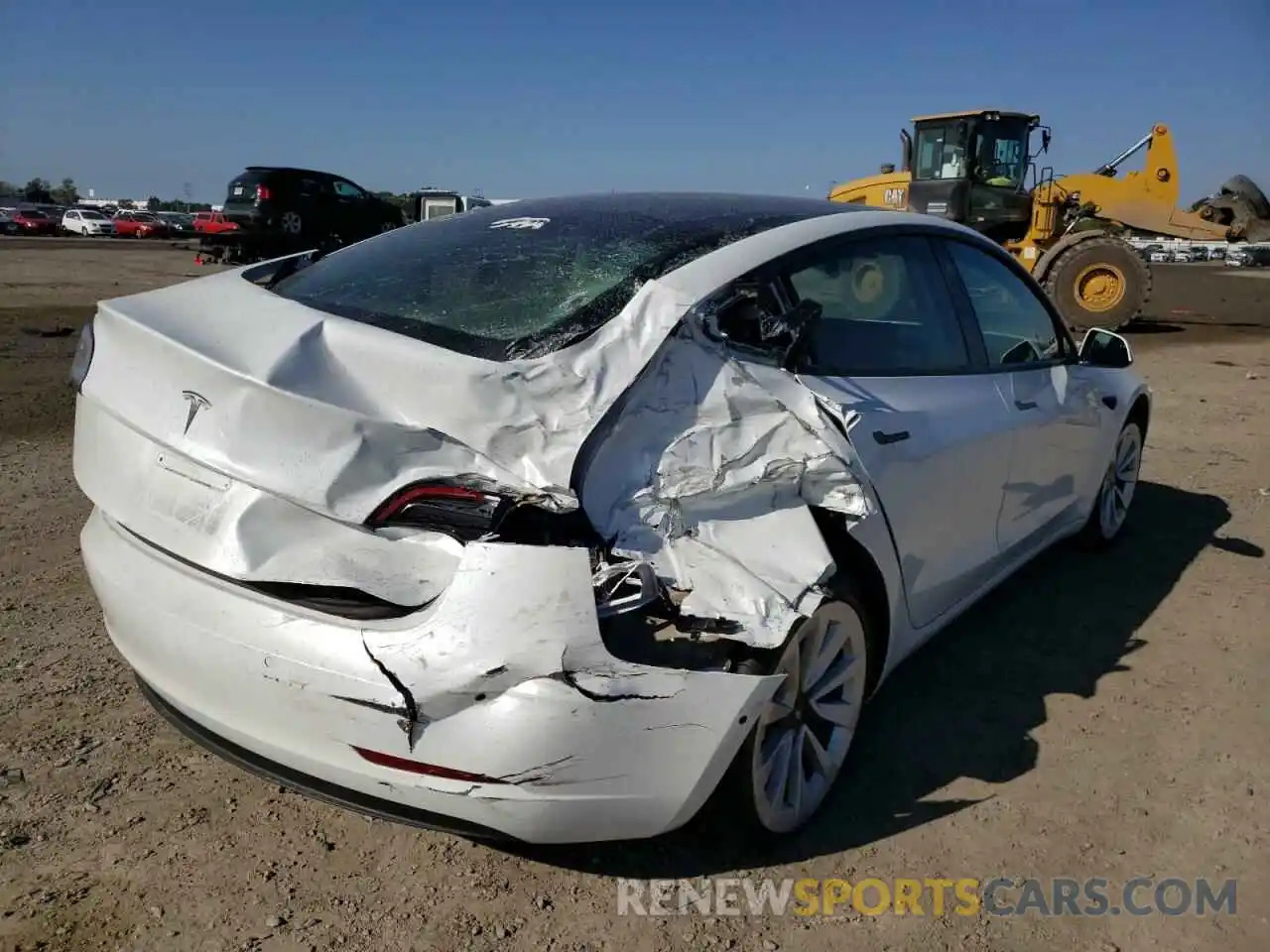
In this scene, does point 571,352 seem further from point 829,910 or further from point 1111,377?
point 1111,377

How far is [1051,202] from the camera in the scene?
52.0ft

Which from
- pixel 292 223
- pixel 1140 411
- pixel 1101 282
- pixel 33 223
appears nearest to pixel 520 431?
pixel 1140 411

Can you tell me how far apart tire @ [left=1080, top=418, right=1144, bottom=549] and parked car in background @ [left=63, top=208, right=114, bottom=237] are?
46479 millimetres

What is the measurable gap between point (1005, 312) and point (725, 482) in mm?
2083

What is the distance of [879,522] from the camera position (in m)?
2.77

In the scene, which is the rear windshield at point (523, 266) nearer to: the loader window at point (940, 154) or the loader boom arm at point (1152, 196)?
the loader window at point (940, 154)

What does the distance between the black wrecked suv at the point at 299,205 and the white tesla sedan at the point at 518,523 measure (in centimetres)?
1869

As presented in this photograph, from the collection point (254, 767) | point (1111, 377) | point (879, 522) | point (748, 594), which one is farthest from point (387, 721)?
point (1111, 377)

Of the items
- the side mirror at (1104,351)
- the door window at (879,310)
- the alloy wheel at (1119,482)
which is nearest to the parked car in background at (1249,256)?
the alloy wheel at (1119,482)

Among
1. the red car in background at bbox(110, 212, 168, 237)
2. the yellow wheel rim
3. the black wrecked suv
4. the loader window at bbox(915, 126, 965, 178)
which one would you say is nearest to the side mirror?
the yellow wheel rim

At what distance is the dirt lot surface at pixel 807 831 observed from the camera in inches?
92.6

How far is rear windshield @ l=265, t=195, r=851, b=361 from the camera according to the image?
2496mm

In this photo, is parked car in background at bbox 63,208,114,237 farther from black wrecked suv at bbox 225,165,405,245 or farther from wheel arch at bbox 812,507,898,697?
wheel arch at bbox 812,507,898,697

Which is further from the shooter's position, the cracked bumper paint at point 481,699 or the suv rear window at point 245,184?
the suv rear window at point 245,184
